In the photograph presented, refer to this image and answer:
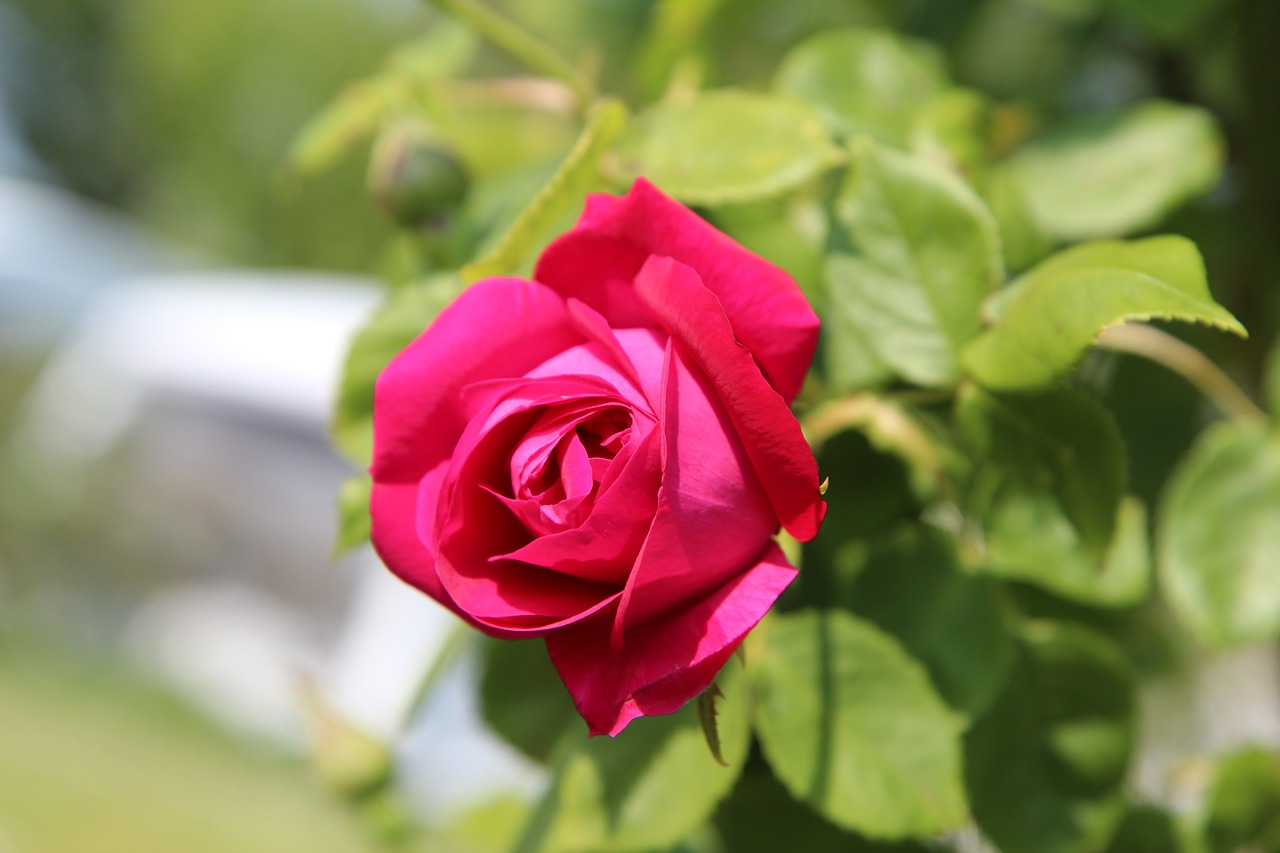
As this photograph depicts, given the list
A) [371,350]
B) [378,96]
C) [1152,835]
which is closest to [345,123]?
[378,96]

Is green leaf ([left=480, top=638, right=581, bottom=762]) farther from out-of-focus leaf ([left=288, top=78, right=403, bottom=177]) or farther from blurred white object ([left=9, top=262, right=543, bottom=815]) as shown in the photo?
blurred white object ([left=9, top=262, right=543, bottom=815])

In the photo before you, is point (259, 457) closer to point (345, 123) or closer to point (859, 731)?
point (345, 123)

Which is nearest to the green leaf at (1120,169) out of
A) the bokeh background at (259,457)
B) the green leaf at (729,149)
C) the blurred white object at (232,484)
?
the bokeh background at (259,457)

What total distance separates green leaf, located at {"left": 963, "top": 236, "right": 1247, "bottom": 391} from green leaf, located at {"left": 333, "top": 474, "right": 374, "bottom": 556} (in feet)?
0.50

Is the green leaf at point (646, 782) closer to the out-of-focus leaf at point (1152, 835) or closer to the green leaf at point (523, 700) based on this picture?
the green leaf at point (523, 700)

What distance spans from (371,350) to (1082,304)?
17 cm

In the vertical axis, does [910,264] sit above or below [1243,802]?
above

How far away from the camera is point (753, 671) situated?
0.25m

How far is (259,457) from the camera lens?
152 cm

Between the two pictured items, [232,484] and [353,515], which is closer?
[353,515]

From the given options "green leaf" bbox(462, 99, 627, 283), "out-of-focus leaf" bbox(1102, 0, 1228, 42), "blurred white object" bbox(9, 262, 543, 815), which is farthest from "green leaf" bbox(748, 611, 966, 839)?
"blurred white object" bbox(9, 262, 543, 815)

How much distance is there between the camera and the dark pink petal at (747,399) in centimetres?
16

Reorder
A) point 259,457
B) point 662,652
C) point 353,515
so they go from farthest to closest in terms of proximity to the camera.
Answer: point 259,457 < point 353,515 < point 662,652

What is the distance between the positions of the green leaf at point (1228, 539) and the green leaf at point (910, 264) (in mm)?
97
